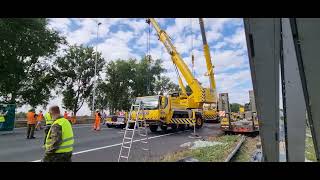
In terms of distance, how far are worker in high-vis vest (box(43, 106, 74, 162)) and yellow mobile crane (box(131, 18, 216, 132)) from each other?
13727mm

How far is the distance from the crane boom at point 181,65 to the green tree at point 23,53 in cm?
1201

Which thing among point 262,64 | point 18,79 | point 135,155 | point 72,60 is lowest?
point 135,155

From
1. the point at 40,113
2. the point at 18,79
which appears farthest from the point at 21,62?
the point at 40,113

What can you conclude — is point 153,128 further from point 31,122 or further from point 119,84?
point 119,84

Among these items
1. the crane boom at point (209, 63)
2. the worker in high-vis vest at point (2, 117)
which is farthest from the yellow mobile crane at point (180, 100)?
the worker in high-vis vest at point (2, 117)

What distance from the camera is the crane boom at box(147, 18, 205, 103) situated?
75.6 ft

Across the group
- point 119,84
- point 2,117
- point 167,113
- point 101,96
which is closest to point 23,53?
point 2,117

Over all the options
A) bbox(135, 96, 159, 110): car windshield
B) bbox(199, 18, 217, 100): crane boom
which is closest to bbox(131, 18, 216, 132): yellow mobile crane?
bbox(135, 96, 159, 110): car windshield

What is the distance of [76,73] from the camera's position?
174 feet

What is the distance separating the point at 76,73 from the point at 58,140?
49375mm

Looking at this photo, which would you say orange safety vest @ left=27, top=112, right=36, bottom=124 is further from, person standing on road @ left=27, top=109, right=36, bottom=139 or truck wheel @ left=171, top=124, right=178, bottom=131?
truck wheel @ left=171, top=124, right=178, bottom=131

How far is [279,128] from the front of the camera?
180 inches
